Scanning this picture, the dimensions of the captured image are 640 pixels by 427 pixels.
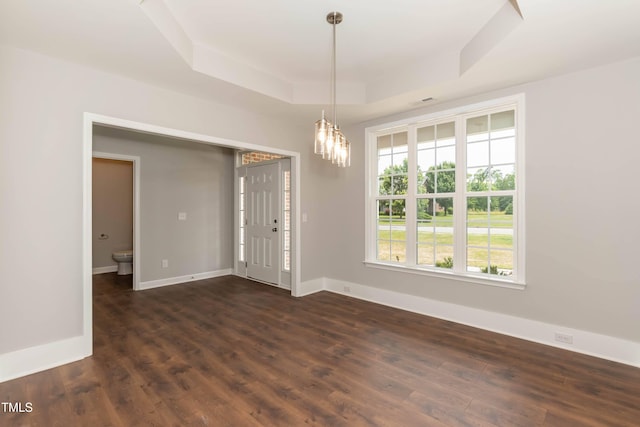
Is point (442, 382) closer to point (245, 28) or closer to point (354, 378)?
point (354, 378)

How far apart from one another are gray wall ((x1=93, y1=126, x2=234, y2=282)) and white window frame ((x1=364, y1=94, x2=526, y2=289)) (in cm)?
298

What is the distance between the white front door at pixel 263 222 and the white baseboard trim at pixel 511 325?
4.87 ft

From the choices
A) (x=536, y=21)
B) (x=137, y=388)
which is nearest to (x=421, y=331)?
(x=137, y=388)

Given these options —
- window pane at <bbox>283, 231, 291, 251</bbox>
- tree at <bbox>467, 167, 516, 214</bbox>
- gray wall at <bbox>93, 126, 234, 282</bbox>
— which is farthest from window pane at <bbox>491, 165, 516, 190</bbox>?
gray wall at <bbox>93, 126, 234, 282</bbox>

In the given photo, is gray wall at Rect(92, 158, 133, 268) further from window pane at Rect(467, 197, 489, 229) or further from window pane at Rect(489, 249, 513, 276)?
window pane at Rect(489, 249, 513, 276)

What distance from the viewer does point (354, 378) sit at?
94.8 inches

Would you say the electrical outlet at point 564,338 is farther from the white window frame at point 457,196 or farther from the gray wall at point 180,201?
the gray wall at point 180,201

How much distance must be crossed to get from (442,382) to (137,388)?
2249 millimetres

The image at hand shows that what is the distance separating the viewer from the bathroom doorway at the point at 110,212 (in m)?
6.43

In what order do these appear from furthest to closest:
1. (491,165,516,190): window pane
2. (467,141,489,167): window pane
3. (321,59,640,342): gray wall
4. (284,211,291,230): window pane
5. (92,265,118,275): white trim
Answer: (92,265,118,275): white trim < (284,211,291,230): window pane < (467,141,489,167): window pane < (491,165,516,190): window pane < (321,59,640,342): gray wall

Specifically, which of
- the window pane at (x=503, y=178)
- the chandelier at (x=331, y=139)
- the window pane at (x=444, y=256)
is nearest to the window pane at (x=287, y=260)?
the window pane at (x=444, y=256)

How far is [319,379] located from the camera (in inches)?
94.2

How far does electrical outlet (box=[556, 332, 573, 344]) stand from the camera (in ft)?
9.50

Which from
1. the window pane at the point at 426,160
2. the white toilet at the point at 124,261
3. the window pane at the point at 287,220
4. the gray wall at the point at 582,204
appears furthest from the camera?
the white toilet at the point at 124,261
